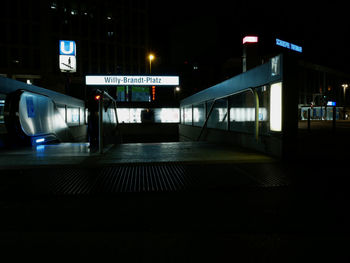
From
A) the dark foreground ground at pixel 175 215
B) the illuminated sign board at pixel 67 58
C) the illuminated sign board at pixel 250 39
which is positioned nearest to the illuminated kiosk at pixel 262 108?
the dark foreground ground at pixel 175 215

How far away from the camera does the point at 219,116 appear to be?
13656 millimetres

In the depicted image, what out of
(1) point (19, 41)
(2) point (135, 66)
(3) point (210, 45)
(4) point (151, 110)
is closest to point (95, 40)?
(2) point (135, 66)

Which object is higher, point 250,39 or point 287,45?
point 287,45

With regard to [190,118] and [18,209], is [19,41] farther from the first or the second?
[18,209]

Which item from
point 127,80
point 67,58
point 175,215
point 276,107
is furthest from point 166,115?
point 175,215

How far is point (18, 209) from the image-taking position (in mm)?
3990

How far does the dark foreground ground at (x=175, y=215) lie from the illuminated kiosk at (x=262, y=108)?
1.72m

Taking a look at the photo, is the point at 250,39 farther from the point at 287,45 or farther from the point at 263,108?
the point at 287,45

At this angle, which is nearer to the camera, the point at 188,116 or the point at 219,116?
the point at 219,116

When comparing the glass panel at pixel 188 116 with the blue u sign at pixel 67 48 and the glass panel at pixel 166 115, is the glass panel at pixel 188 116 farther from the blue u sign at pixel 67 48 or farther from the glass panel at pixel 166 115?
the blue u sign at pixel 67 48

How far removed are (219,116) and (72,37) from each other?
5053cm

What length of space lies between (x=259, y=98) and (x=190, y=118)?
12219 millimetres

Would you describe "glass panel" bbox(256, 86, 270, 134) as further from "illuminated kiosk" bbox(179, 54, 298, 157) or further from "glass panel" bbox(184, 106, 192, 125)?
"glass panel" bbox(184, 106, 192, 125)

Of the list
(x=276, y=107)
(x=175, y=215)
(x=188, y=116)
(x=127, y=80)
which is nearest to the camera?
(x=175, y=215)
